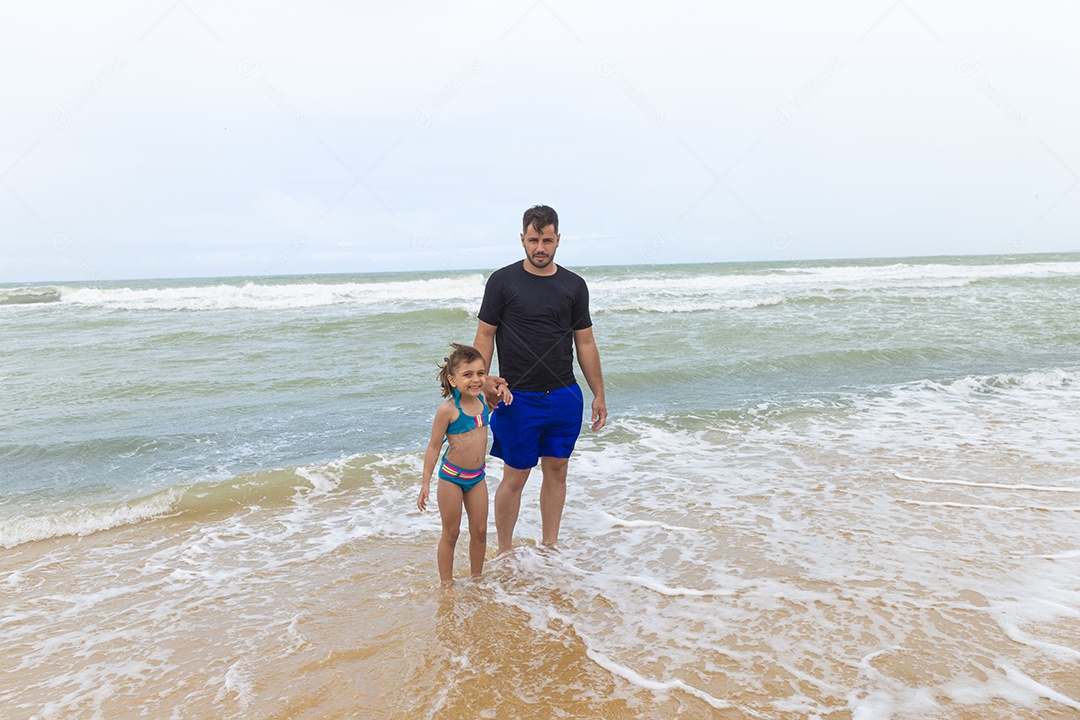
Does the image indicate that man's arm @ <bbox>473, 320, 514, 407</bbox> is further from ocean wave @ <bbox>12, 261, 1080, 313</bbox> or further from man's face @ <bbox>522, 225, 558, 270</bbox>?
ocean wave @ <bbox>12, 261, 1080, 313</bbox>

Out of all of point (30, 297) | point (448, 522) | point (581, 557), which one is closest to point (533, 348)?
point (448, 522)

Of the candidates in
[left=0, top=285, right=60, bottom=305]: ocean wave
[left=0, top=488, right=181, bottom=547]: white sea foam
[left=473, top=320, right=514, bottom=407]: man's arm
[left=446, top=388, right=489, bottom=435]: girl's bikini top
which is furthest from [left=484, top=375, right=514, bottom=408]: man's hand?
[left=0, top=285, right=60, bottom=305]: ocean wave

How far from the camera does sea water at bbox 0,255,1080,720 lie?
293 cm

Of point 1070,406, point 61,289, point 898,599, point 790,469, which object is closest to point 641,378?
point 790,469

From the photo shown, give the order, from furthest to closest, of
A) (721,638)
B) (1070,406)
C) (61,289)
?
1. (61,289)
2. (1070,406)
3. (721,638)

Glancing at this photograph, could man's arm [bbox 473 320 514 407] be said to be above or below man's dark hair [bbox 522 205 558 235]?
below

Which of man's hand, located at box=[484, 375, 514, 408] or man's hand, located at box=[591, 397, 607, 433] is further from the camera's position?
man's hand, located at box=[591, 397, 607, 433]

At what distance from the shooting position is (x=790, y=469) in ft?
20.1

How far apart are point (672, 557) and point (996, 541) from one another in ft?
6.63

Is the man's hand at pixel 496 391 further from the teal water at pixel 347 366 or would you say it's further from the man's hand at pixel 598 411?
the teal water at pixel 347 366

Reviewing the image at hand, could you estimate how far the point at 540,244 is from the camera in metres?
3.97

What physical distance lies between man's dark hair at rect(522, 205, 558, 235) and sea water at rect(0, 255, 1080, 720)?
2.09 metres

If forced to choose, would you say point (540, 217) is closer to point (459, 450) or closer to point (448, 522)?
point (459, 450)

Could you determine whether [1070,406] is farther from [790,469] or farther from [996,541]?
[996,541]
